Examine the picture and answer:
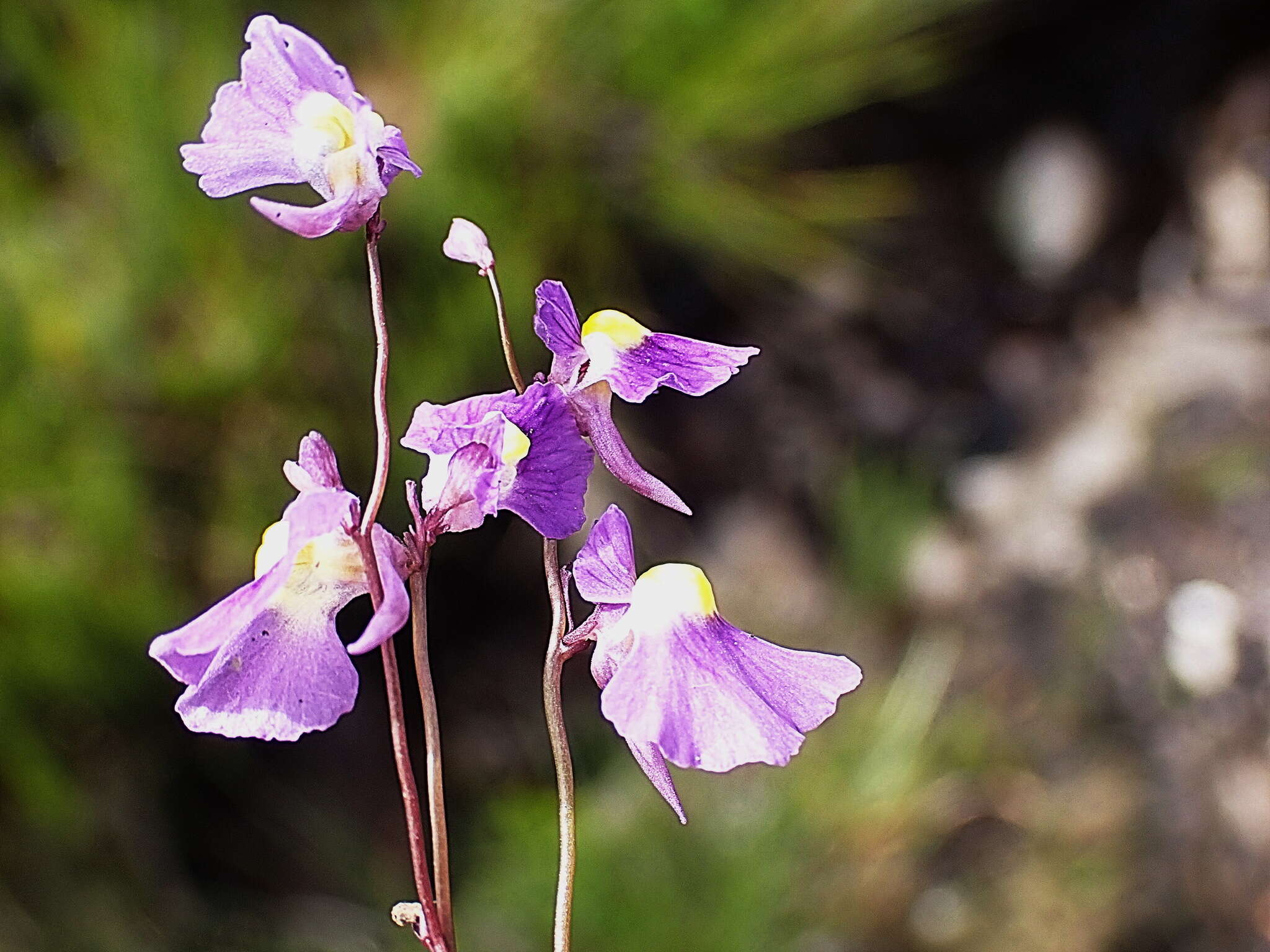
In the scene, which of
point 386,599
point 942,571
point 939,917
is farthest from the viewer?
point 942,571

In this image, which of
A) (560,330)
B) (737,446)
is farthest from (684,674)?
(737,446)

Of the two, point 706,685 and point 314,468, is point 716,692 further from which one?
point 314,468

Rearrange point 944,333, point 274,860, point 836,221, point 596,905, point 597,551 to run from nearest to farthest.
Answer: point 597,551
point 596,905
point 274,860
point 836,221
point 944,333

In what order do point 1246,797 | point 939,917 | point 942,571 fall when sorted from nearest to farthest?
point 939,917
point 1246,797
point 942,571

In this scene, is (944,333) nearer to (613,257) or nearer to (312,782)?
(613,257)

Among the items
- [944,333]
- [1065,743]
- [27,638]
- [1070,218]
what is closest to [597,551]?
[27,638]

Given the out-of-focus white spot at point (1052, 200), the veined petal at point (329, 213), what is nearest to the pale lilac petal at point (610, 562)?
the veined petal at point (329, 213)
